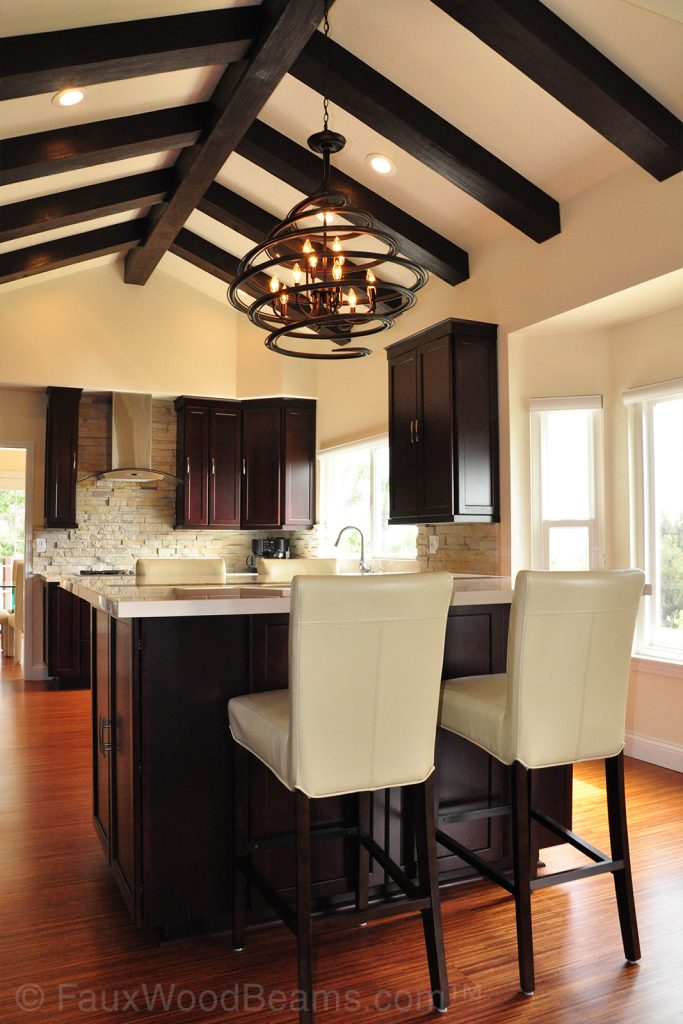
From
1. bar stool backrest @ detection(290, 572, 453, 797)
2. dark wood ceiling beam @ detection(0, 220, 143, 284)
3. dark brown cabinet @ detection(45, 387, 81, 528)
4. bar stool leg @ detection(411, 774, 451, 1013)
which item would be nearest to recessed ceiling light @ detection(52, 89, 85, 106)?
dark wood ceiling beam @ detection(0, 220, 143, 284)

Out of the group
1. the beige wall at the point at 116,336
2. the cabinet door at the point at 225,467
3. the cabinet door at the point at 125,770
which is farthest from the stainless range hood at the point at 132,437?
the cabinet door at the point at 125,770

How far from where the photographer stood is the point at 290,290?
314 centimetres

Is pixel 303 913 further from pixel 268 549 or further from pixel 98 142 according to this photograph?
pixel 268 549

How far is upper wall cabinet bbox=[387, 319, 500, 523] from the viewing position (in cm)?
486

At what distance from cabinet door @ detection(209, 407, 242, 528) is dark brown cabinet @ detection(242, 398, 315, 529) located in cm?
7

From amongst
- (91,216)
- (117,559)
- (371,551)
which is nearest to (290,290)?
(91,216)

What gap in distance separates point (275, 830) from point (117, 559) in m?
5.43

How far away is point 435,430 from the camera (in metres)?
5.04

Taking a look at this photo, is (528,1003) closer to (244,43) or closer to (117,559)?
(244,43)

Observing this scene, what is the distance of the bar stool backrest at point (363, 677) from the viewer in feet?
6.26

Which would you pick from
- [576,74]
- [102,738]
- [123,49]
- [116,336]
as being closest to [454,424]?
[576,74]

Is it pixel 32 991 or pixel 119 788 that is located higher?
pixel 119 788

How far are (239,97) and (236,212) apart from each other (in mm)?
1825

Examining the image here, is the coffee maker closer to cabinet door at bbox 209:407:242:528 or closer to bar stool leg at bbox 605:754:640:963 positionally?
cabinet door at bbox 209:407:242:528
